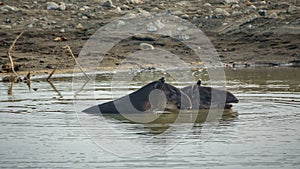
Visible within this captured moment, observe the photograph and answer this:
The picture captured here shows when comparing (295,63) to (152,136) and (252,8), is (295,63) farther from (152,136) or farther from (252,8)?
(152,136)

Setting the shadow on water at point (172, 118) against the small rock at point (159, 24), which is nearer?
the shadow on water at point (172, 118)

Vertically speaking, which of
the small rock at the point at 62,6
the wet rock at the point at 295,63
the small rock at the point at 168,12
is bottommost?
the small rock at the point at 62,6

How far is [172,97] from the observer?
36.3 ft

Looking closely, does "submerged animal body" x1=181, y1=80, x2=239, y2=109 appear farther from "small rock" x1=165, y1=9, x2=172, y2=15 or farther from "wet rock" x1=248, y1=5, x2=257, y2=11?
"wet rock" x1=248, y1=5, x2=257, y2=11

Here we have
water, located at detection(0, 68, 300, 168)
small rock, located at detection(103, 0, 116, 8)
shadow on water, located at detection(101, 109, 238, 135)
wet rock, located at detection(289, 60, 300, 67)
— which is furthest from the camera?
small rock, located at detection(103, 0, 116, 8)

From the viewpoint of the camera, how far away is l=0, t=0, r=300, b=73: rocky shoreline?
68.5ft

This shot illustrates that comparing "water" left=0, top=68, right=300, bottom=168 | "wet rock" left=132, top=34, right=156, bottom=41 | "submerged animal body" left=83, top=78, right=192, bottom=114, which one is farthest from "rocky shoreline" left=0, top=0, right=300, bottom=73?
"submerged animal body" left=83, top=78, right=192, bottom=114

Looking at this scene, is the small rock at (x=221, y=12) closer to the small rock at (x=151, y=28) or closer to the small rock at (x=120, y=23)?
the small rock at (x=151, y=28)

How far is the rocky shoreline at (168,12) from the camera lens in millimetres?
20875

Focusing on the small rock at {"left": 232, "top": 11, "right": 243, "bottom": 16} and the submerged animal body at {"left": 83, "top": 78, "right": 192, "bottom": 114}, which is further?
the small rock at {"left": 232, "top": 11, "right": 243, "bottom": 16}

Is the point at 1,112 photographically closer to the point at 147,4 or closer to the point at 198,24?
the point at 198,24

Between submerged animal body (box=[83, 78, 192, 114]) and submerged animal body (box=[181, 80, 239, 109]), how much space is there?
148 millimetres

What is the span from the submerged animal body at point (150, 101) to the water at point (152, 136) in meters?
0.43

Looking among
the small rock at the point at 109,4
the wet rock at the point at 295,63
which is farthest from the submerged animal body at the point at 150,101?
the small rock at the point at 109,4
